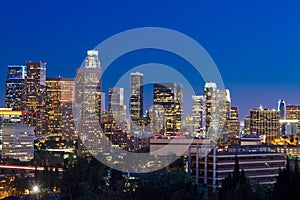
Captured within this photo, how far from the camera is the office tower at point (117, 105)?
6128cm

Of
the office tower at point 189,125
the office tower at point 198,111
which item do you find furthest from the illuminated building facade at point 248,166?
the office tower at point 198,111

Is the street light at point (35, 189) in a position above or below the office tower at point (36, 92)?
below

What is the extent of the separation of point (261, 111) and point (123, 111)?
20.4m

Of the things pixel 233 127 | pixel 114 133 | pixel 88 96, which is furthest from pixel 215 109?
pixel 114 133

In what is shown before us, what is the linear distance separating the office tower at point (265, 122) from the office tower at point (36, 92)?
26.9 metres

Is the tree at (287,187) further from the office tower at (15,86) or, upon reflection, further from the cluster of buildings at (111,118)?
the office tower at (15,86)

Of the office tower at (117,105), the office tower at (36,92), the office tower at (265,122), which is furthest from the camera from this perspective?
the office tower at (265,122)

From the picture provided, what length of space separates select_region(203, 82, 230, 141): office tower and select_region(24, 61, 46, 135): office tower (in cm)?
2060

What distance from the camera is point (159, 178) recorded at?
17.3 metres

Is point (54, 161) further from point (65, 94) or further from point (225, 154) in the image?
point (65, 94)

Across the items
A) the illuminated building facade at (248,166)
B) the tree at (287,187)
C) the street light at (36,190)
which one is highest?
the tree at (287,187)

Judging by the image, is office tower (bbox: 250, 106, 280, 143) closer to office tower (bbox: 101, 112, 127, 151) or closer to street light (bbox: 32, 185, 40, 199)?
office tower (bbox: 101, 112, 127, 151)

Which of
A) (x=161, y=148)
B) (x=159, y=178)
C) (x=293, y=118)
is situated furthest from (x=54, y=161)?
(x=293, y=118)

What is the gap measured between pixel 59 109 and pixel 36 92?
15.3 ft
